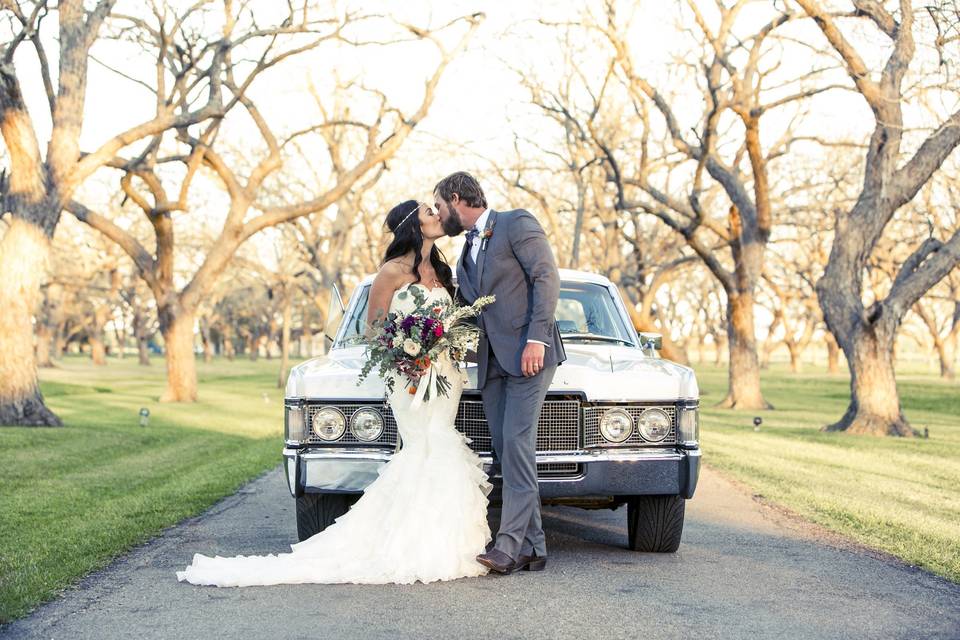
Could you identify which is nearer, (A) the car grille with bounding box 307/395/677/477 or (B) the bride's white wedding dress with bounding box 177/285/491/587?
(B) the bride's white wedding dress with bounding box 177/285/491/587

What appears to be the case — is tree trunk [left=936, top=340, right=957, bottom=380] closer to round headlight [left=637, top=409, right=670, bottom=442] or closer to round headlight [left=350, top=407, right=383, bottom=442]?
round headlight [left=637, top=409, right=670, bottom=442]

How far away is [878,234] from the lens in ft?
58.9

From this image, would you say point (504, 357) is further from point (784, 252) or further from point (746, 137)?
point (784, 252)

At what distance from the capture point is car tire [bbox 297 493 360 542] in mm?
6301

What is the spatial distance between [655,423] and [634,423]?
13 cm

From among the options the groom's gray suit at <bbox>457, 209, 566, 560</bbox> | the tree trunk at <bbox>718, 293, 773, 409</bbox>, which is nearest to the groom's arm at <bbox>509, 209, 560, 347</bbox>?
the groom's gray suit at <bbox>457, 209, 566, 560</bbox>

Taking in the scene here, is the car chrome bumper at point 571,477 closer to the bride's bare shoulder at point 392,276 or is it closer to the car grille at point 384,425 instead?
the car grille at point 384,425

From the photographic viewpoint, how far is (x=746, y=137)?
20.4 m

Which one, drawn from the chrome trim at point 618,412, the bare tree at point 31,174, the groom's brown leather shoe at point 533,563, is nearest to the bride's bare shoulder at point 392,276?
the chrome trim at point 618,412

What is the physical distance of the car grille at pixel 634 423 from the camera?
240 inches

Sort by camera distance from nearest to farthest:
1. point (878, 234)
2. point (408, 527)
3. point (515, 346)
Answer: point (408, 527)
point (515, 346)
point (878, 234)

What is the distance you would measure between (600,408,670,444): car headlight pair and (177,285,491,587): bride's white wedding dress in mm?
805

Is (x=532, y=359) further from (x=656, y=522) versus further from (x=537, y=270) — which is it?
(x=656, y=522)

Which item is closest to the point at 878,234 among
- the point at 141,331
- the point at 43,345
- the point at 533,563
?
the point at 533,563
